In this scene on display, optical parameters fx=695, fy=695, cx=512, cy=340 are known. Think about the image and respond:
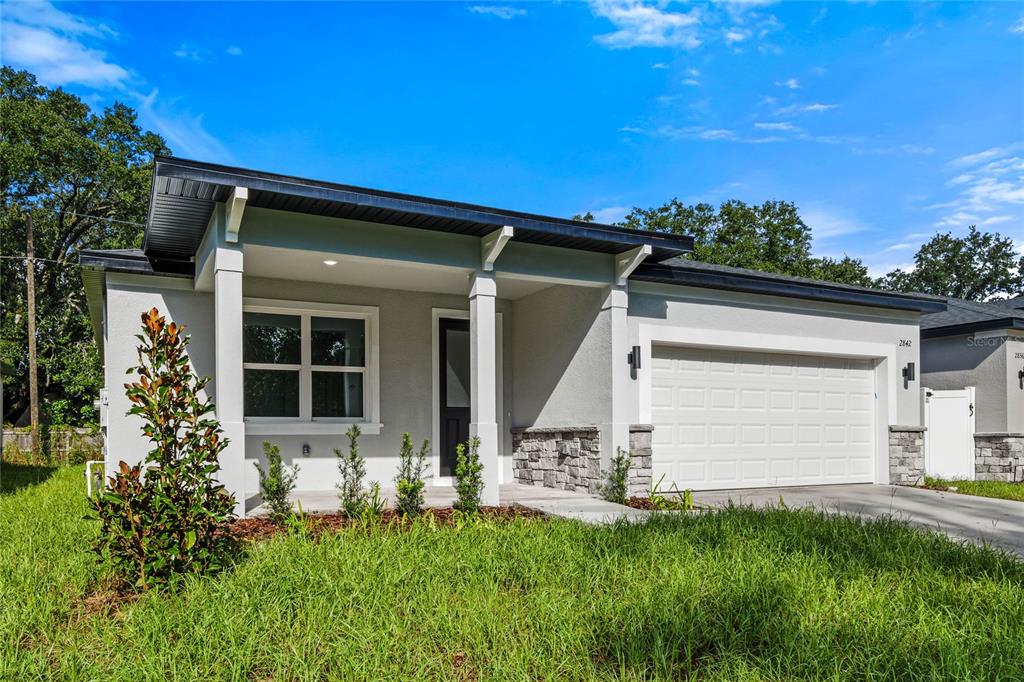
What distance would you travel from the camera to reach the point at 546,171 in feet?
67.3

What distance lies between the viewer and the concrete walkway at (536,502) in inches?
262

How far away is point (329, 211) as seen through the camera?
22.1 feet

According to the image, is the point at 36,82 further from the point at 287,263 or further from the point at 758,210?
the point at 758,210

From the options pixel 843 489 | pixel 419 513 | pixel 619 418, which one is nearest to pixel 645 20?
pixel 619 418

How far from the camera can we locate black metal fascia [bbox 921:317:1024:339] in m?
11.5

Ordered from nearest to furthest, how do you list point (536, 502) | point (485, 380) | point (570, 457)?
point (485, 380) → point (536, 502) → point (570, 457)

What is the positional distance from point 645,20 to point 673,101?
21.1 ft

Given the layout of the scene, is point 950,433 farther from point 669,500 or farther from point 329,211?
point 329,211

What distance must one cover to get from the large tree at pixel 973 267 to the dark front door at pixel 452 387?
123 ft

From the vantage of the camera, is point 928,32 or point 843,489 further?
point 928,32

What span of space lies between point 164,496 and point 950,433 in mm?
12308

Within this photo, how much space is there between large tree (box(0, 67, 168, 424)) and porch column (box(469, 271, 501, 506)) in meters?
16.4

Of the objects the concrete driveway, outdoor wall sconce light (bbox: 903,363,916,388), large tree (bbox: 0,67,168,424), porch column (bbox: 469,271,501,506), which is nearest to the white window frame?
porch column (bbox: 469,271,501,506)

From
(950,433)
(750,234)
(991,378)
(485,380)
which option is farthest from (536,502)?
(750,234)
